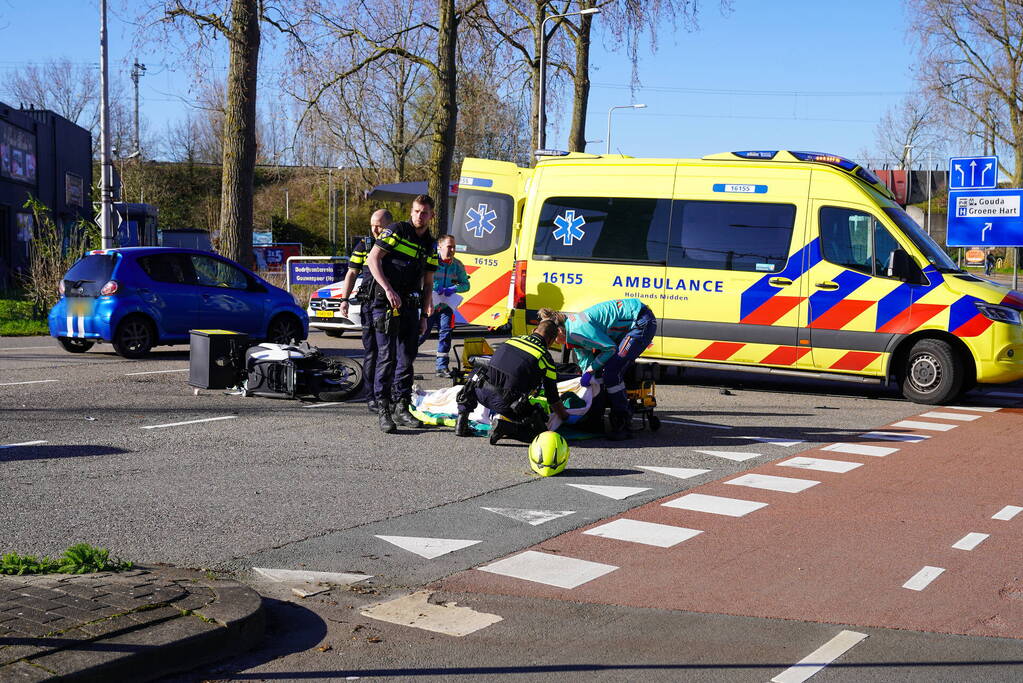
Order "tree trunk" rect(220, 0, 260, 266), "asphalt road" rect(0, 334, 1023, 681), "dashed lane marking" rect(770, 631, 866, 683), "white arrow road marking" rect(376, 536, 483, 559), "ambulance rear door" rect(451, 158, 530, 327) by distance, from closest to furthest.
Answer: "dashed lane marking" rect(770, 631, 866, 683) → "asphalt road" rect(0, 334, 1023, 681) → "white arrow road marking" rect(376, 536, 483, 559) → "ambulance rear door" rect(451, 158, 530, 327) → "tree trunk" rect(220, 0, 260, 266)

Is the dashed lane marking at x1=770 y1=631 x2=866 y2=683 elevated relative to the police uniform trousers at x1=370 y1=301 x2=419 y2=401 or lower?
lower

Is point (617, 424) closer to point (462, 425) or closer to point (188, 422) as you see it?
point (462, 425)

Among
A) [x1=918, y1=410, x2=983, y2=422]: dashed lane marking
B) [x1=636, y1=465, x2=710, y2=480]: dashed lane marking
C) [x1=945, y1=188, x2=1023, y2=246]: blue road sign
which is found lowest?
[x1=636, y1=465, x2=710, y2=480]: dashed lane marking

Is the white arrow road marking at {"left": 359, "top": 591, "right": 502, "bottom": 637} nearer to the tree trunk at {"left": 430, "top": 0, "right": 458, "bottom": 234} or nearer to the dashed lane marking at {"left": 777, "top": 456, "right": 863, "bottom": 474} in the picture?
the dashed lane marking at {"left": 777, "top": 456, "right": 863, "bottom": 474}

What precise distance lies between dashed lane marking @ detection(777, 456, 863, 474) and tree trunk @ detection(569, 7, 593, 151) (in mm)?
22139

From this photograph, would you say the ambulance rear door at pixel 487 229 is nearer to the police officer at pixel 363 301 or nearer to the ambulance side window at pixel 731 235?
the ambulance side window at pixel 731 235

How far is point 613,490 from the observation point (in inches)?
289

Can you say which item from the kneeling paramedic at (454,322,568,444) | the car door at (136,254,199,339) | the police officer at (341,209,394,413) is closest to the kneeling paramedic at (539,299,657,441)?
the kneeling paramedic at (454,322,568,444)

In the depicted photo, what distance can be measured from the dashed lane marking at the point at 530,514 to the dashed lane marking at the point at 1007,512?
2.73 m

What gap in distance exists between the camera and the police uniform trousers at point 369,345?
389 inches

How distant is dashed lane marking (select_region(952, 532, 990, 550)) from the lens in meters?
6.07

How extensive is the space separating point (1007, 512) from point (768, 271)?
628 cm

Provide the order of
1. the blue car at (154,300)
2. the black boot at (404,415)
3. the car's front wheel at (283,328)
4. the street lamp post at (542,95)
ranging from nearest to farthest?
the black boot at (404,415) → the blue car at (154,300) → the car's front wheel at (283,328) → the street lamp post at (542,95)

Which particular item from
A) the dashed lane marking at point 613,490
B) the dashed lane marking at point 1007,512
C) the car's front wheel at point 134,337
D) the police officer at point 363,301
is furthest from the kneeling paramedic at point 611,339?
the car's front wheel at point 134,337
